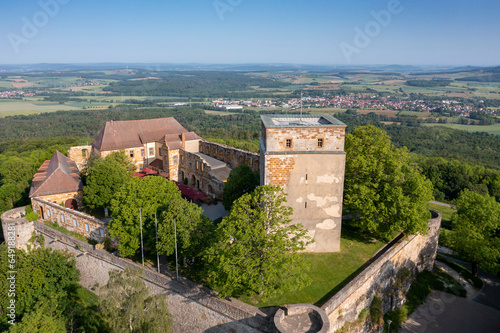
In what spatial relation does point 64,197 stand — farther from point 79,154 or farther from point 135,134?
point 135,134

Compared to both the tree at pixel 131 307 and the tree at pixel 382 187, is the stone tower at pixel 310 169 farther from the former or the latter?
the tree at pixel 131 307

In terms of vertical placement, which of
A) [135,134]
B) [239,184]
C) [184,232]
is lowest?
[184,232]

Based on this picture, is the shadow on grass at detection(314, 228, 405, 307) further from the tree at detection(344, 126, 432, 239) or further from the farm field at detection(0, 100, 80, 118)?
the farm field at detection(0, 100, 80, 118)

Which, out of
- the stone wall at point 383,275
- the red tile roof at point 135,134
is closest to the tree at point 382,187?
the stone wall at point 383,275

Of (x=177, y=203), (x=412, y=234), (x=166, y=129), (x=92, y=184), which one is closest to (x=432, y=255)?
(x=412, y=234)

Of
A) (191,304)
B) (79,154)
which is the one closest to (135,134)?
(79,154)

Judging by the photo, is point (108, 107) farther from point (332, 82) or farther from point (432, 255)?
point (432, 255)

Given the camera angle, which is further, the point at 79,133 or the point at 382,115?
the point at 382,115
